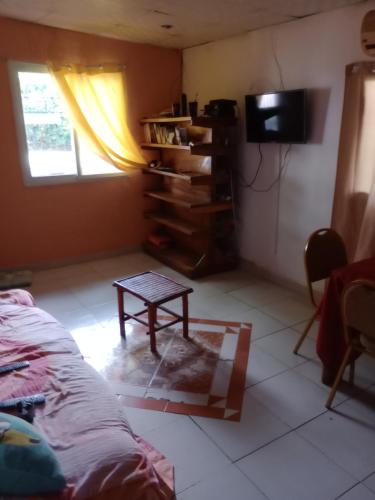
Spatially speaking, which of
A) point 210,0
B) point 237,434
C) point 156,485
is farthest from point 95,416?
point 210,0

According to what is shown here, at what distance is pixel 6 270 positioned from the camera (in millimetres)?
3795

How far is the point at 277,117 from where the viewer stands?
3.13m

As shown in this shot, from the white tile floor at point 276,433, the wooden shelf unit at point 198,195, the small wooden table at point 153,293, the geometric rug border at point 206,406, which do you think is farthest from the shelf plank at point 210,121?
the geometric rug border at point 206,406

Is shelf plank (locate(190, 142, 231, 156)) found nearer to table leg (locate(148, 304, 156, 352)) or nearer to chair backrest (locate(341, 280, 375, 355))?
table leg (locate(148, 304, 156, 352))

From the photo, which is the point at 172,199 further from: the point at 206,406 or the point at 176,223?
the point at 206,406

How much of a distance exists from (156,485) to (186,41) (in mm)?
3920

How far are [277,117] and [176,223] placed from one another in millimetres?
1508

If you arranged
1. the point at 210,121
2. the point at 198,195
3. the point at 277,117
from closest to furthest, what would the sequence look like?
the point at 277,117 < the point at 210,121 < the point at 198,195

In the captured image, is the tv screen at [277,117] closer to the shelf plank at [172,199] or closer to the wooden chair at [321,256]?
the shelf plank at [172,199]

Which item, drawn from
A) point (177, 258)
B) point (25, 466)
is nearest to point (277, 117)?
point (177, 258)

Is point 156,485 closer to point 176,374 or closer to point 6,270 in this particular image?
point 176,374

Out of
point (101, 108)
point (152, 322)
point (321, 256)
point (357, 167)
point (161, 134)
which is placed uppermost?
point (101, 108)

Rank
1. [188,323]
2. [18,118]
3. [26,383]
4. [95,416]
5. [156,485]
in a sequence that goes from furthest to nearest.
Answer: [18,118] → [188,323] → [26,383] → [95,416] → [156,485]

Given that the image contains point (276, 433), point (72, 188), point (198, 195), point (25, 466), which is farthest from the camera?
point (72, 188)
